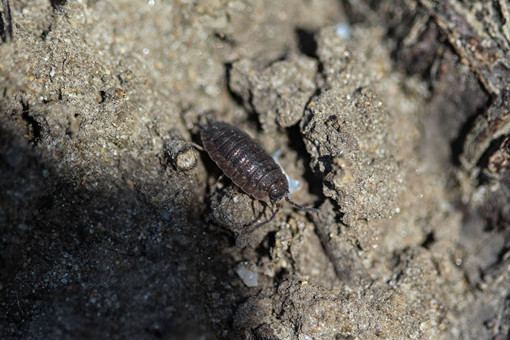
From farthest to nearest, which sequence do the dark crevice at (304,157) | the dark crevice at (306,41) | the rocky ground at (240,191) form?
1. the dark crevice at (306,41)
2. the dark crevice at (304,157)
3. the rocky ground at (240,191)

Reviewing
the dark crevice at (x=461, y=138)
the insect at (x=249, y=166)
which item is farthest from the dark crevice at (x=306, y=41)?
the dark crevice at (x=461, y=138)

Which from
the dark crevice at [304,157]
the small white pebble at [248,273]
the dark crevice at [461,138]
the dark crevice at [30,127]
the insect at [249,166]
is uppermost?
the dark crevice at [461,138]

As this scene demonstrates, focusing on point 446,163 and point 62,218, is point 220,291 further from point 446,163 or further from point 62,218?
point 446,163

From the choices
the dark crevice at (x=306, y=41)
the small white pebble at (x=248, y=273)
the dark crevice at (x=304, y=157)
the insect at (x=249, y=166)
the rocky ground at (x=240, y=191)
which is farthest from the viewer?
the dark crevice at (x=306, y=41)

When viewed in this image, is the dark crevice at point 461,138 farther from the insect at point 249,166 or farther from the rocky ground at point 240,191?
the insect at point 249,166

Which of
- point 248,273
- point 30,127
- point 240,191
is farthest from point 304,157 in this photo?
point 30,127

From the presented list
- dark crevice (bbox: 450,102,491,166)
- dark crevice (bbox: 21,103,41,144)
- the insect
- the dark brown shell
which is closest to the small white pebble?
the insect

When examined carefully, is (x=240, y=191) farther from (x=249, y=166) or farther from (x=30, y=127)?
(x=30, y=127)
